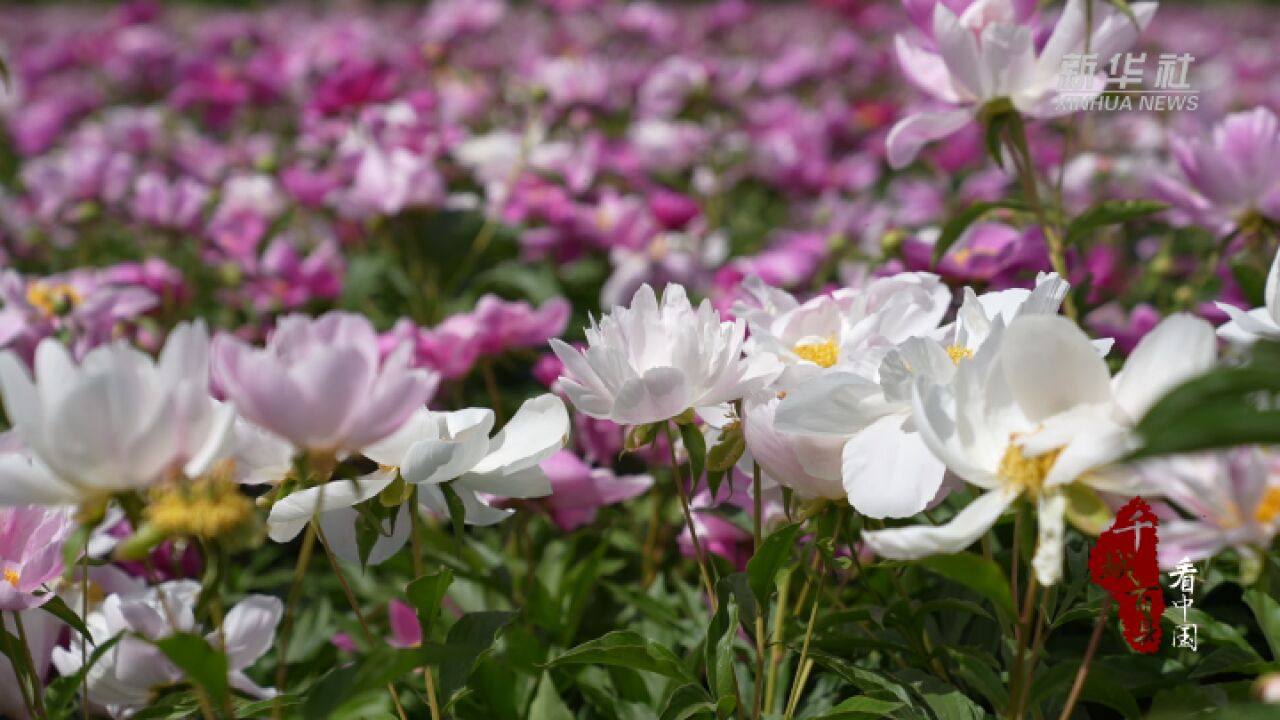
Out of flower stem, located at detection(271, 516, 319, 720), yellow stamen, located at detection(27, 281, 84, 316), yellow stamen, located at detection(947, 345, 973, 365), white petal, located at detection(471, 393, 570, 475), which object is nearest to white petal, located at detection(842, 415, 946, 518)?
yellow stamen, located at detection(947, 345, 973, 365)

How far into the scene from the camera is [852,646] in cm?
89

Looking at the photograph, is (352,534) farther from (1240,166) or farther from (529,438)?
(1240,166)

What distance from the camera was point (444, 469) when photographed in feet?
2.37

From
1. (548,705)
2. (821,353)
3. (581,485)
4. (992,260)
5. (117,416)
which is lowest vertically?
(548,705)

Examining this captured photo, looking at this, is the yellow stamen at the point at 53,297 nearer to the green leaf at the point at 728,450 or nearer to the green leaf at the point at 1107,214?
the green leaf at the point at 728,450

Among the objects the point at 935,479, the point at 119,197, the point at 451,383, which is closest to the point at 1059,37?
the point at 935,479

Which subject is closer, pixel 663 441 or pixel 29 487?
pixel 29 487

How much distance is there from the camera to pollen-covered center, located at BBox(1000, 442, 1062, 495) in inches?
24.8

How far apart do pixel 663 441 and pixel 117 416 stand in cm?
75

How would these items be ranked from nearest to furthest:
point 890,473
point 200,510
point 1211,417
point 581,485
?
point 1211,417
point 200,510
point 890,473
point 581,485

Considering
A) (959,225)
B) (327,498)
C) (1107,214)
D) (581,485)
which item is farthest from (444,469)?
(1107,214)

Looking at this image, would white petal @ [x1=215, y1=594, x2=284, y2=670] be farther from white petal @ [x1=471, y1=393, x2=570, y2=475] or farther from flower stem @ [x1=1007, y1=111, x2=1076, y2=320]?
flower stem @ [x1=1007, y1=111, x2=1076, y2=320]

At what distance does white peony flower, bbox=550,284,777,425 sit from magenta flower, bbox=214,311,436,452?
0.15 meters

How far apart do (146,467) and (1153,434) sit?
0.48 metres
